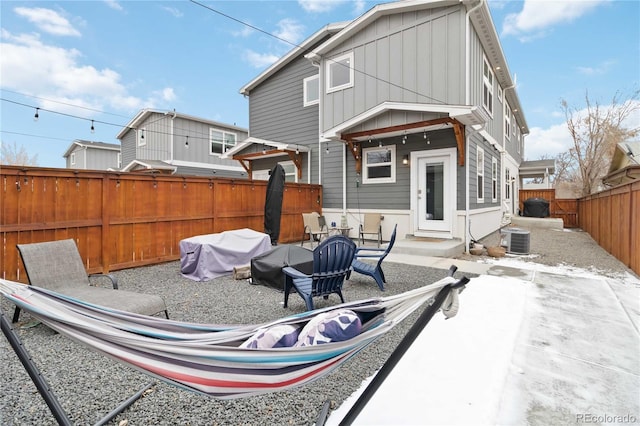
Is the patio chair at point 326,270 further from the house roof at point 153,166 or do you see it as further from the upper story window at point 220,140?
the upper story window at point 220,140

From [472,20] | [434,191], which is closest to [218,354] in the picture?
[434,191]

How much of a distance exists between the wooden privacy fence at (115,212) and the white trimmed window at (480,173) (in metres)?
5.98

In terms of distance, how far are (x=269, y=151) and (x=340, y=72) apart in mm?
3338

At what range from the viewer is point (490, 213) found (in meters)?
9.85

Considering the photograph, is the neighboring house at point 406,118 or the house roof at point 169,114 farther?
the house roof at point 169,114

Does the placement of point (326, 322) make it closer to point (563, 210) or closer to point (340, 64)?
point (340, 64)

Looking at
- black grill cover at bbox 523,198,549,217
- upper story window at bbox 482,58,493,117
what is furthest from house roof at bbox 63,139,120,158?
black grill cover at bbox 523,198,549,217

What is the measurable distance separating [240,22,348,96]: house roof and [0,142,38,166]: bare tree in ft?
55.1

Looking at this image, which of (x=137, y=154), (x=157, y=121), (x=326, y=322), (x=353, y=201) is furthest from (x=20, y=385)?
(x=137, y=154)

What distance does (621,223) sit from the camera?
6.07 meters

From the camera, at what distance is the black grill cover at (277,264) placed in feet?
14.6

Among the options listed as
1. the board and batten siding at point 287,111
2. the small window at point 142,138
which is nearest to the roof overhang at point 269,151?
the board and batten siding at point 287,111

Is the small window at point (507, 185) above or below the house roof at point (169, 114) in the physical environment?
below

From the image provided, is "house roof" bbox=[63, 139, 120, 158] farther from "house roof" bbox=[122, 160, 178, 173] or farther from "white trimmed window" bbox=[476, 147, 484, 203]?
"white trimmed window" bbox=[476, 147, 484, 203]
